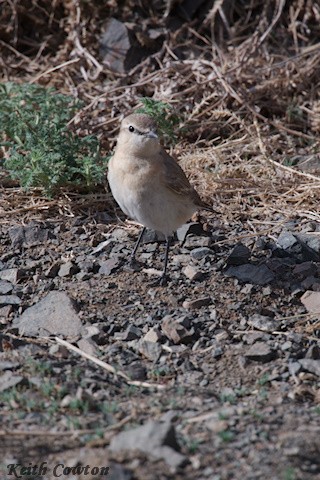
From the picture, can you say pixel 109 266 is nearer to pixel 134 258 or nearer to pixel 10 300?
pixel 134 258

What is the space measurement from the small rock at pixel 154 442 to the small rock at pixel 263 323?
181 cm

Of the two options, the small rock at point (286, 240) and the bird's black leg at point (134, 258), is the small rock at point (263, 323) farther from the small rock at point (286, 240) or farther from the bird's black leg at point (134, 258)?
the bird's black leg at point (134, 258)

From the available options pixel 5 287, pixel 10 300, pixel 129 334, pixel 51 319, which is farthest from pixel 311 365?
pixel 5 287

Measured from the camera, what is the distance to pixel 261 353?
5.43m

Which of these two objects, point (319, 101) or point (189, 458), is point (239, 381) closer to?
point (189, 458)

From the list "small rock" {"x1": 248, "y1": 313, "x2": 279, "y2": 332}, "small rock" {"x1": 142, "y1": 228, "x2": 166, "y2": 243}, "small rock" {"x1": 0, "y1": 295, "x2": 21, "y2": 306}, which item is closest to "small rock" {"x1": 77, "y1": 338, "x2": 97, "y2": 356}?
"small rock" {"x1": 0, "y1": 295, "x2": 21, "y2": 306}

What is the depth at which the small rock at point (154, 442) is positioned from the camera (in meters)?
4.03

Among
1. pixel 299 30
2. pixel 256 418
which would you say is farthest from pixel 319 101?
pixel 256 418

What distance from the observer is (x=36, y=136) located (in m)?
7.51

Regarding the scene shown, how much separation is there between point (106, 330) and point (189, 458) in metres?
1.84

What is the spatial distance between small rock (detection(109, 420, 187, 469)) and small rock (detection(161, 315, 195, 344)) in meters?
1.49

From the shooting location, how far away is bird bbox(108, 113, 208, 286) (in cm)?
638

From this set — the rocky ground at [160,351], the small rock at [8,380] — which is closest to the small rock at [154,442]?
the rocky ground at [160,351]

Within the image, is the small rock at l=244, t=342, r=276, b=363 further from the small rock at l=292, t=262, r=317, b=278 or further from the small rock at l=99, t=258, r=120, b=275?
the small rock at l=99, t=258, r=120, b=275
